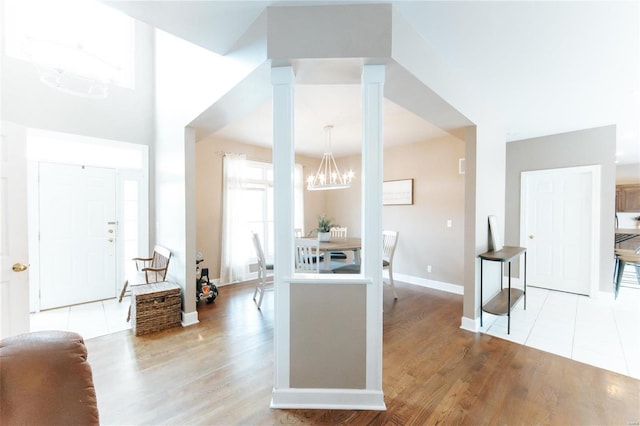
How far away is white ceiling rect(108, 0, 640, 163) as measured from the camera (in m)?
1.65

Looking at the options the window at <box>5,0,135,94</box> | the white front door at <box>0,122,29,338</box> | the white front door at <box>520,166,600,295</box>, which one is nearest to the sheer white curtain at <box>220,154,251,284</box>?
Answer: the window at <box>5,0,135,94</box>

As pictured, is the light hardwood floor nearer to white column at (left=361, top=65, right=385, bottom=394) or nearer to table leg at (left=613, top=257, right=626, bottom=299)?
white column at (left=361, top=65, right=385, bottom=394)

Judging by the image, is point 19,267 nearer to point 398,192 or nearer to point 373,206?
point 373,206

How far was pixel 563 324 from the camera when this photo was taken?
114 inches

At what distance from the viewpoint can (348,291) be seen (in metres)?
1.72

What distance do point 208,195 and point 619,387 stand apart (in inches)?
197

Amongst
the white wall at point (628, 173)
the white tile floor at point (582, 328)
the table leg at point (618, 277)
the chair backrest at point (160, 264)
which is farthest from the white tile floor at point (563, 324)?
the white wall at point (628, 173)

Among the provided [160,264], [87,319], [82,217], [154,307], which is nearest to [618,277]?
[154,307]

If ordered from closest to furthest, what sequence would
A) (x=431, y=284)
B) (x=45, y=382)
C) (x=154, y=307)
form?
(x=45, y=382) → (x=154, y=307) → (x=431, y=284)

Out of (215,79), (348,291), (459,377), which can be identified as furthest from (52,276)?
(459,377)

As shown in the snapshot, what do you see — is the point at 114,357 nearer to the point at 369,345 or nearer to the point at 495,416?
the point at 369,345

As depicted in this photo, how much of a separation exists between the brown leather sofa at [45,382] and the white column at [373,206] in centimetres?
139

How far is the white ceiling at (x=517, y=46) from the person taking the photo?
165 centimetres

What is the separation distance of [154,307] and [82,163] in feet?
7.58
